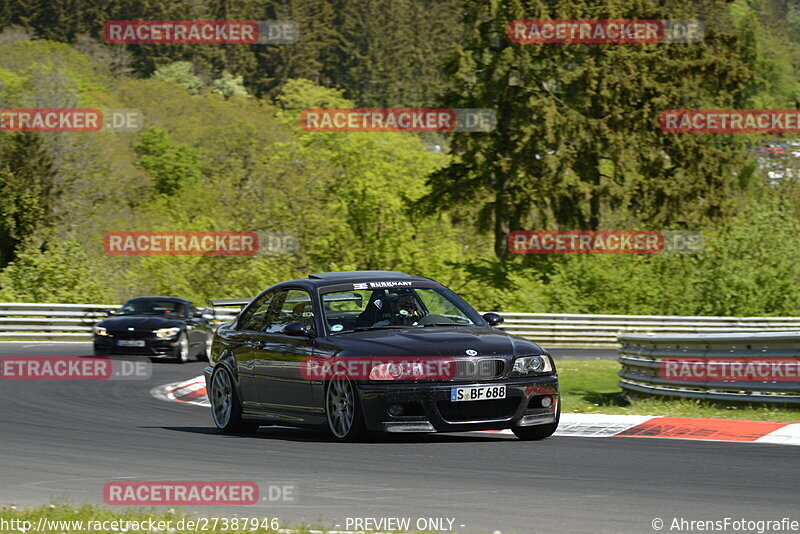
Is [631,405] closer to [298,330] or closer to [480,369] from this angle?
[480,369]

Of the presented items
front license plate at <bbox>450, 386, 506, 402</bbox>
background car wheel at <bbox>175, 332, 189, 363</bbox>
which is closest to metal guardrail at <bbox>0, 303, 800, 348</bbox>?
background car wheel at <bbox>175, 332, 189, 363</bbox>

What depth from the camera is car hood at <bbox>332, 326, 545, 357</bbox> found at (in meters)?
10.5

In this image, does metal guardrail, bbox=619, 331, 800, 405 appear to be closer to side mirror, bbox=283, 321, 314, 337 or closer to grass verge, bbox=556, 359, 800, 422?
grass verge, bbox=556, 359, 800, 422

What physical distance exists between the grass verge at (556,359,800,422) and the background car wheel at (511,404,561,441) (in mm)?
2584

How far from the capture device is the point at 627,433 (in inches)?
460

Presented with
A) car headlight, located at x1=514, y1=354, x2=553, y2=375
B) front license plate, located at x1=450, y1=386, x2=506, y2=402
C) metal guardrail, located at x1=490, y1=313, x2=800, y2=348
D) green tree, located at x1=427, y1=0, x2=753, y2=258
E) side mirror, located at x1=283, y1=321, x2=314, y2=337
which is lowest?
metal guardrail, located at x1=490, y1=313, x2=800, y2=348

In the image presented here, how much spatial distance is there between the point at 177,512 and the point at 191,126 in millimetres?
87644

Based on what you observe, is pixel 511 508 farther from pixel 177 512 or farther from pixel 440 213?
pixel 440 213

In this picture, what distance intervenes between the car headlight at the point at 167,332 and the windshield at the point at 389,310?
42.8 feet

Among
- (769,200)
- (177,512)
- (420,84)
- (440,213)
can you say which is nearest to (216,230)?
(440,213)

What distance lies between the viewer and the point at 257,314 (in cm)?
1266

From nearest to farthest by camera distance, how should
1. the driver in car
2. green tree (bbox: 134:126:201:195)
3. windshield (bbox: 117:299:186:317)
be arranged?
the driver in car
windshield (bbox: 117:299:186:317)
green tree (bbox: 134:126:201:195)

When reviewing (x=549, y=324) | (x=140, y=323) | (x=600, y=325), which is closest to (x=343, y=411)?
(x=140, y=323)

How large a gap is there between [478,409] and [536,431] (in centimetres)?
86
